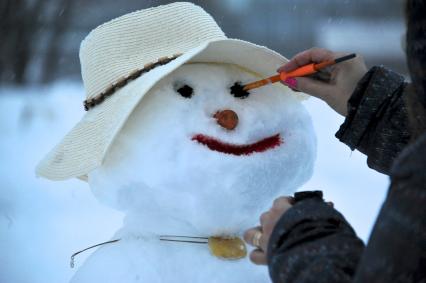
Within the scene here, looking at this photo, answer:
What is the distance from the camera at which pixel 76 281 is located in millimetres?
854

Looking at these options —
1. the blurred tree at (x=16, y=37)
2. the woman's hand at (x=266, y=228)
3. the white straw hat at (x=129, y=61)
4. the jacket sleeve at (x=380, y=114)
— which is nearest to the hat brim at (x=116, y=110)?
the white straw hat at (x=129, y=61)

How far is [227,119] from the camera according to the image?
783 mm

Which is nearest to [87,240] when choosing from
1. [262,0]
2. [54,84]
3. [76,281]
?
[76,281]

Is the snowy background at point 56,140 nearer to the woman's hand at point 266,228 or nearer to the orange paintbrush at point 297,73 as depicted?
the orange paintbrush at point 297,73

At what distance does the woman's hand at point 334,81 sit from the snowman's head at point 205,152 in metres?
0.05

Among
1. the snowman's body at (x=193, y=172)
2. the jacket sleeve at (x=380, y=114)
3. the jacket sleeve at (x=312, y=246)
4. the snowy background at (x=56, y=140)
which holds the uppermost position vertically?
the jacket sleeve at (x=312, y=246)

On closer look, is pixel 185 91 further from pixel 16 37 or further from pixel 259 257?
pixel 16 37

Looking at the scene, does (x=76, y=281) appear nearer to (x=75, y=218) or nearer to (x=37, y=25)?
(x=75, y=218)

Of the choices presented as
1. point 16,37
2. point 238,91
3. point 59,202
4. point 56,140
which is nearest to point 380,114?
point 238,91

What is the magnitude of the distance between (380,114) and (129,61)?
1.09ft

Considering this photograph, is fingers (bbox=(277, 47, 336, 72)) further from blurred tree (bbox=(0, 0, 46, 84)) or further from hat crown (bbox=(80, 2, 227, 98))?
blurred tree (bbox=(0, 0, 46, 84))

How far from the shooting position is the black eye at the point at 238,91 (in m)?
0.83

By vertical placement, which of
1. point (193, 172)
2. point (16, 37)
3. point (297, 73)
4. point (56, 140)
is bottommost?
point (16, 37)

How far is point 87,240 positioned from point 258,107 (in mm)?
857
